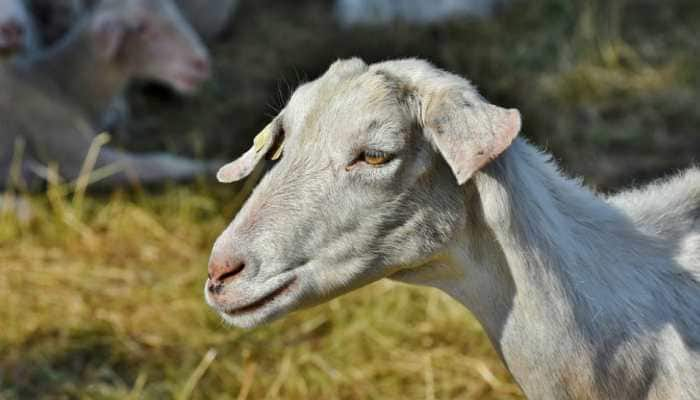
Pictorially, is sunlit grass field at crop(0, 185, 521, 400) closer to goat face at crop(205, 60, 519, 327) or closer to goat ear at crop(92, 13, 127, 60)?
goat ear at crop(92, 13, 127, 60)

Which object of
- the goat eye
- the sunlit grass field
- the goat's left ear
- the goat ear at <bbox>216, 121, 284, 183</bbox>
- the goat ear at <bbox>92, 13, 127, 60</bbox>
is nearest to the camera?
the goat's left ear

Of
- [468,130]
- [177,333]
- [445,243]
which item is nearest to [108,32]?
[177,333]

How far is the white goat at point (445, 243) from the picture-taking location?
2217 millimetres

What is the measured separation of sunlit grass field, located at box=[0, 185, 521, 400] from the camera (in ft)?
11.9

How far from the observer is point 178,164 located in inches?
203

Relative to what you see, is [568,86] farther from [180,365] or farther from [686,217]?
[686,217]

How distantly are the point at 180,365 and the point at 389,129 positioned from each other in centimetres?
187

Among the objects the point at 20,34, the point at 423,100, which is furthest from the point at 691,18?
the point at 423,100

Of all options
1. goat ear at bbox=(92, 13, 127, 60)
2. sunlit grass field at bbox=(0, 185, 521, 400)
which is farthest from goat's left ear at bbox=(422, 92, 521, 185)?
goat ear at bbox=(92, 13, 127, 60)

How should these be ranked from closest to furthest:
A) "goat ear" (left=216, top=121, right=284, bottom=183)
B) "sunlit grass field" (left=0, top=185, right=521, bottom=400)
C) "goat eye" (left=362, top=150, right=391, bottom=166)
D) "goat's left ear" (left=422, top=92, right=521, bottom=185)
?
"goat's left ear" (left=422, top=92, right=521, bottom=185), "goat eye" (left=362, top=150, right=391, bottom=166), "goat ear" (left=216, top=121, right=284, bottom=183), "sunlit grass field" (left=0, top=185, right=521, bottom=400)

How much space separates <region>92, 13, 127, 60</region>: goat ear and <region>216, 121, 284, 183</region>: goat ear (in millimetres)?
2951

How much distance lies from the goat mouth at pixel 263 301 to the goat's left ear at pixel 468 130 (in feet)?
1.27

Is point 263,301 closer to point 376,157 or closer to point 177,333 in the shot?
point 376,157

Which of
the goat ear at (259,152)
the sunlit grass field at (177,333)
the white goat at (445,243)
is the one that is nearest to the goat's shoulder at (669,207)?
the white goat at (445,243)
